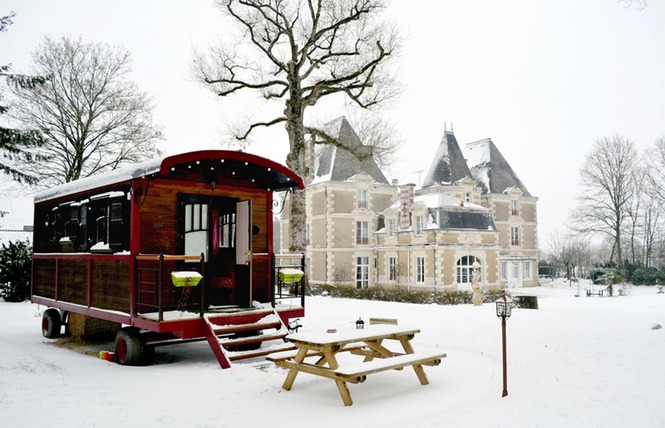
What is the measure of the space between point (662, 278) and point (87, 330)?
36162 mm

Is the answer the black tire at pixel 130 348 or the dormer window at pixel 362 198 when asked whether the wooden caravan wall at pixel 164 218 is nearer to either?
the black tire at pixel 130 348

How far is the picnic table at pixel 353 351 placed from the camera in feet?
19.7

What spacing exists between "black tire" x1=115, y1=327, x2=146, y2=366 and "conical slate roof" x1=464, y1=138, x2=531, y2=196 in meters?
37.0

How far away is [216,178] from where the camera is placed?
9.90 metres

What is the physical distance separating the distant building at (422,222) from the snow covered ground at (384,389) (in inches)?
582

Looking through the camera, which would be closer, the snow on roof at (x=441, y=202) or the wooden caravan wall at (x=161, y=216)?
the wooden caravan wall at (x=161, y=216)

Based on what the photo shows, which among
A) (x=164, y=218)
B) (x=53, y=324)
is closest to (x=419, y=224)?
(x=53, y=324)

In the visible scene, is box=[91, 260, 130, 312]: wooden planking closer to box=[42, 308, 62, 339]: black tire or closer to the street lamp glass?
box=[42, 308, 62, 339]: black tire

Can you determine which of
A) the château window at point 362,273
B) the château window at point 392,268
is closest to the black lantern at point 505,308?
the château window at point 392,268

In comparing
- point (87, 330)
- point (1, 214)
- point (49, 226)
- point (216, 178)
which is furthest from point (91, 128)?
point (216, 178)

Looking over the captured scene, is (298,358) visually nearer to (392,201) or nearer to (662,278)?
(392,201)

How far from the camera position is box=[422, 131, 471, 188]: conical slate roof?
40.1 meters

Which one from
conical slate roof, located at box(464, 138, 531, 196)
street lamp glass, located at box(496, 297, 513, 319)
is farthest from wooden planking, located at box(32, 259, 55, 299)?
conical slate roof, located at box(464, 138, 531, 196)

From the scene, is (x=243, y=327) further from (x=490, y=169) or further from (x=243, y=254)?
(x=490, y=169)
